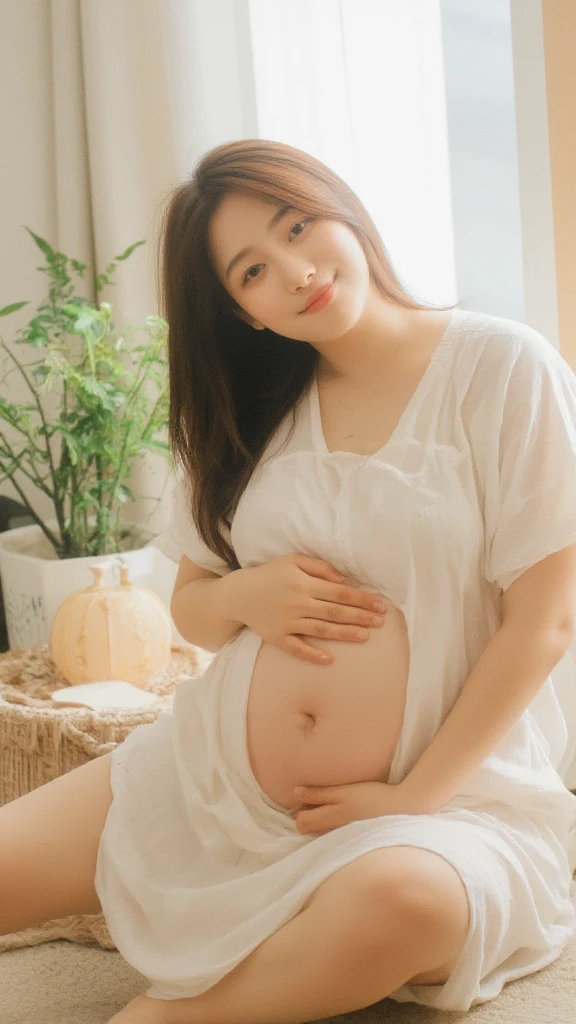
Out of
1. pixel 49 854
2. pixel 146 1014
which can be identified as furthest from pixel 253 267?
pixel 146 1014

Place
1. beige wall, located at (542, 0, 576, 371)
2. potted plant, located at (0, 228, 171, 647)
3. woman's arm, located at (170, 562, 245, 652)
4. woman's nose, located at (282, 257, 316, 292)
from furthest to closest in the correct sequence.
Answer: potted plant, located at (0, 228, 171, 647) → beige wall, located at (542, 0, 576, 371) → woman's arm, located at (170, 562, 245, 652) → woman's nose, located at (282, 257, 316, 292)

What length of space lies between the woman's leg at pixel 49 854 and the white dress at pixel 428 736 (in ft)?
0.09

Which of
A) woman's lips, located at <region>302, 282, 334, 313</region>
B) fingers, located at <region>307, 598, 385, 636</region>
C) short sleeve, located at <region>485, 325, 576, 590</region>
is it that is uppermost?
woman's lips, located at <region>302, 282, 334, 313</region>

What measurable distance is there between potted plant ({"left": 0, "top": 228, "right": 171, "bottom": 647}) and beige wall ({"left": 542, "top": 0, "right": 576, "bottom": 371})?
826mm

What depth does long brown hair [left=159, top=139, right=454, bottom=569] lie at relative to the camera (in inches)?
51.8

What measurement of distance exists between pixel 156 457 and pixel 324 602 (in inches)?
54.7

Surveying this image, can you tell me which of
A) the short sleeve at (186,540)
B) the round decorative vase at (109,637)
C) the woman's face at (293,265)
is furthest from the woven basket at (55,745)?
the woman's face at (293,265)

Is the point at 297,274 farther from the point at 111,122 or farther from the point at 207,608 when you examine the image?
the point at 111,122

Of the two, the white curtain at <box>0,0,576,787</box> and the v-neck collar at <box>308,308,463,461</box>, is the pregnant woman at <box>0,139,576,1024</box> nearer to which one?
the v-neck collar at <box>308,308,463,461</box>

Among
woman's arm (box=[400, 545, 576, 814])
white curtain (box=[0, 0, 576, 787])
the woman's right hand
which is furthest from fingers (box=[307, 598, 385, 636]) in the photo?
white curtain (box=[0, 0, 576, 787])

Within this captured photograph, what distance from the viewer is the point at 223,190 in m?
1.30

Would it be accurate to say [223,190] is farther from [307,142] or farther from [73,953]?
[73,953]

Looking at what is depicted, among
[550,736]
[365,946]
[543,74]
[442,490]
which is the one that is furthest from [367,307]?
[365,946]

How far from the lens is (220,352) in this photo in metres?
1.44
